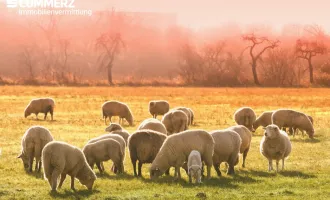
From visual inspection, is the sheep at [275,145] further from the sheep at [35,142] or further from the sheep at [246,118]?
the sheep at [246,118]

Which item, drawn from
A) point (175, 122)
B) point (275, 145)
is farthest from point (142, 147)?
point (175, 122)

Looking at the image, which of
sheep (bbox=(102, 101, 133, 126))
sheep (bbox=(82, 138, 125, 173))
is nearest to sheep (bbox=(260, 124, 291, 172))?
sheep (bbox=(82, 138, 125, 173))

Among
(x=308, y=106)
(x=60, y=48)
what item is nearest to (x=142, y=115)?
(x=308, y=106)

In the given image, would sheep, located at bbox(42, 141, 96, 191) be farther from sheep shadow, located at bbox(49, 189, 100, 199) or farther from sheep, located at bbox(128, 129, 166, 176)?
sheep, located at bbox(128, 129, 166, 176)

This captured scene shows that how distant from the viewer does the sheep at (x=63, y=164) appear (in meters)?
16.2

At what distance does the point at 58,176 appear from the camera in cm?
1661

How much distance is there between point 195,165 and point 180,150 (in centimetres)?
82

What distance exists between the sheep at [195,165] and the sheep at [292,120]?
44.4 ft

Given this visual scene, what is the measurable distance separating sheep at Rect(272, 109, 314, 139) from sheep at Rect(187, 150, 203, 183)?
13539mm

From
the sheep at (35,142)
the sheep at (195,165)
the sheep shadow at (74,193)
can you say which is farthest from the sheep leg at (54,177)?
the sheep at (35,142)

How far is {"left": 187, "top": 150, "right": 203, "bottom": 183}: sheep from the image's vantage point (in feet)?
56.7

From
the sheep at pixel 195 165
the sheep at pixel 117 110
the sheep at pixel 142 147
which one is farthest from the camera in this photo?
the sheep at pixel 117 110

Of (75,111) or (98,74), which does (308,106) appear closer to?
(75,111)

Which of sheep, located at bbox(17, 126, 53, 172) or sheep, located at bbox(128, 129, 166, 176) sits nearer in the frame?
sheep, located at bbox(128, 129, 166, 176)
